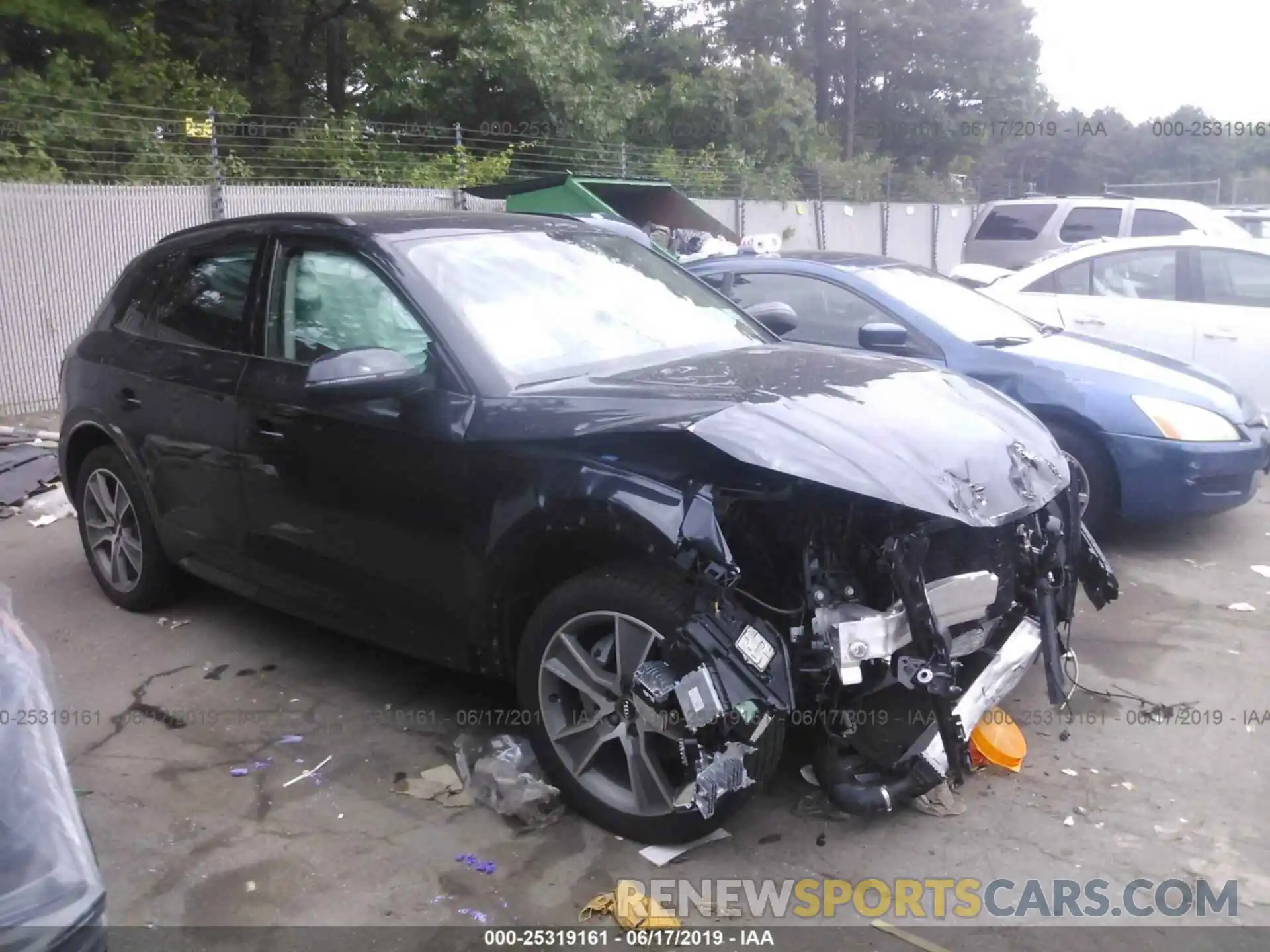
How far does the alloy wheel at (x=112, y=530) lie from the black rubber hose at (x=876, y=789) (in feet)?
11.2

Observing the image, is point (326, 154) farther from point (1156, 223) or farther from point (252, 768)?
point (252, 768)

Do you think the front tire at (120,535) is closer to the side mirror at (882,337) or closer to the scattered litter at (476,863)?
the scattered litter at (476,863)

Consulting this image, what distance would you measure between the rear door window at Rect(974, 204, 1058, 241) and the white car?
21.0ft

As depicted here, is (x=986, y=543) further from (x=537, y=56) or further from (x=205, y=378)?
(x=537, y=56)

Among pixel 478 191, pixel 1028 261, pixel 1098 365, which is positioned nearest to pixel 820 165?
pixel 1028 261

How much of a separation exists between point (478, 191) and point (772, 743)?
1048 cm

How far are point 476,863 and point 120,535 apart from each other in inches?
116

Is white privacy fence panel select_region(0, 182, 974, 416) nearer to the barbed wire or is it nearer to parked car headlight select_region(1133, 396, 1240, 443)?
the barbed wire

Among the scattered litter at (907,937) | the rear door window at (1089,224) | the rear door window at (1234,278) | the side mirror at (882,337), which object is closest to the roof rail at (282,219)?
the side mirror at (882,337)

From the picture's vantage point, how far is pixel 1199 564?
20.0 ft

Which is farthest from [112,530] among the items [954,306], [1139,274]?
[1139,274]

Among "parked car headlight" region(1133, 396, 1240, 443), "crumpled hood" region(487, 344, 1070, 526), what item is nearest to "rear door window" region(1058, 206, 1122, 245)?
"parked car headlight" region(1133, 396, 1240, 443)

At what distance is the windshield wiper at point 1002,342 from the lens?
6.30m

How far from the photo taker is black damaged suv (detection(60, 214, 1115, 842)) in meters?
3.23
